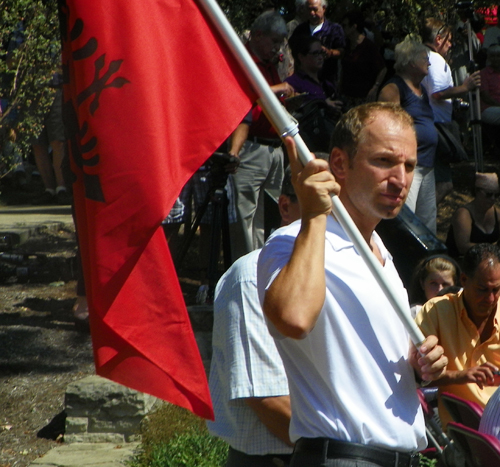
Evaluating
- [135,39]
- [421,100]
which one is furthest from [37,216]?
[135,39]

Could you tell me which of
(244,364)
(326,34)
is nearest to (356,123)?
(244,364)

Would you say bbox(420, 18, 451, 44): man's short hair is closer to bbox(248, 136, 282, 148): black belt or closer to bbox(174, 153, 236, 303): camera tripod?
bbox(248, 136, 282, 148): black belt

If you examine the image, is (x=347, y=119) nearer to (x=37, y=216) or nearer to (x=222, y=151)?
(x=222, y=151)

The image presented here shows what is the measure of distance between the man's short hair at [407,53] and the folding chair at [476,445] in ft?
13.9

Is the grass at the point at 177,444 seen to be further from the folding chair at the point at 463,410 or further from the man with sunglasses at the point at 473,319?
the man with sunglasses at the point at 473,319

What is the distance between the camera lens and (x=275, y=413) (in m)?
2.63

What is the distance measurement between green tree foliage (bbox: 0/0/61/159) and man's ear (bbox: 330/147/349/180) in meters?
5.09

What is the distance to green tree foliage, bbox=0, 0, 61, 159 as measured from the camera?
7067mm

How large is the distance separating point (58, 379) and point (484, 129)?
7776 millimetres

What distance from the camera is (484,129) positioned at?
38.7 ft

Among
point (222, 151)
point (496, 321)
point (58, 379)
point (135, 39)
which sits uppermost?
point (135, 39)

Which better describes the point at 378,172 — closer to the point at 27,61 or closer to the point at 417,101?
the point at 417,101

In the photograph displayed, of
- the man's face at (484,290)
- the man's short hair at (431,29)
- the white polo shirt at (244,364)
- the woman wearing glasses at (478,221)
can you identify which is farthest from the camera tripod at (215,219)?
the white polo shirt at (244,364)

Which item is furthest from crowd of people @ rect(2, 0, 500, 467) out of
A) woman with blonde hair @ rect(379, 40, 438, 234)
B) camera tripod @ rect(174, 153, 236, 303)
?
woman with blonde hair @ rect(379, 40, 438, 234)
